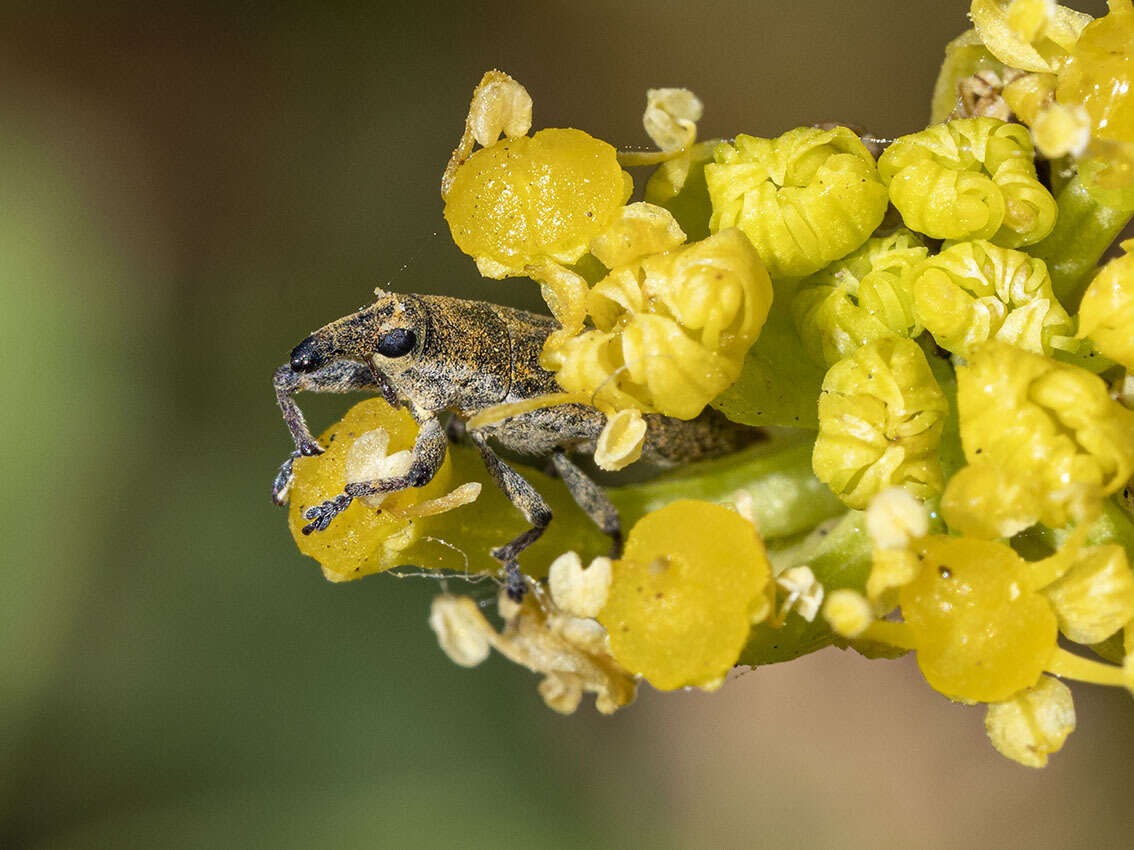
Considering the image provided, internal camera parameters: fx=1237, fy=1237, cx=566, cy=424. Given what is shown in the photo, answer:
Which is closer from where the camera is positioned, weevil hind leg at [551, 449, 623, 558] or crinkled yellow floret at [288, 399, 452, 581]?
crinkled yellow floret at [288, 399, 452, 581]

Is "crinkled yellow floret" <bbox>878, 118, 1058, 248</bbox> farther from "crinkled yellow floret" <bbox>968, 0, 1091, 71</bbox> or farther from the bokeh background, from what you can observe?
the bokeh background

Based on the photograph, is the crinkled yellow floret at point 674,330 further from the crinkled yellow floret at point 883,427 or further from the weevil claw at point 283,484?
the weevil claw at point 283,484

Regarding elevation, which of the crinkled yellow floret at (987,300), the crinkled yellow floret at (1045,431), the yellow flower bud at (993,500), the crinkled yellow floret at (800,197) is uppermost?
the crinkled yellow floret at (800,197)

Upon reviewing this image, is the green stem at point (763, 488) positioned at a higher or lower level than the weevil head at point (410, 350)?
lower

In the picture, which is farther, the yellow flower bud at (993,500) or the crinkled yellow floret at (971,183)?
the crinkled yellow floret at (971,183)

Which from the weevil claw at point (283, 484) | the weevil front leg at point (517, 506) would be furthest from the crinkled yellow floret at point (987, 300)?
the weevil claw at point (283, 484)

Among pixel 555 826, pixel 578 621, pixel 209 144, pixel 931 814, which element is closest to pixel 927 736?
pixel 931 814

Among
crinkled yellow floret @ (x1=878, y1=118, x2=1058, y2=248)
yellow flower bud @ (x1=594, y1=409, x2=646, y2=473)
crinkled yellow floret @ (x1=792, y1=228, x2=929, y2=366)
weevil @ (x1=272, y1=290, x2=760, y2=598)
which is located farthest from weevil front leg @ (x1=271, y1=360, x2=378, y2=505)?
crinkled yellow floret @ (x1=878, y1=118, x2=1058, y2=248)

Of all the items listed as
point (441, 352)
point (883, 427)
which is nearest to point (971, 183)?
point (883, 427)

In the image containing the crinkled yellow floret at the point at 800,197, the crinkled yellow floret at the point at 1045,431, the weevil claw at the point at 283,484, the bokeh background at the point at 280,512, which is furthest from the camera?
the bokeh background at the point at 280,512
